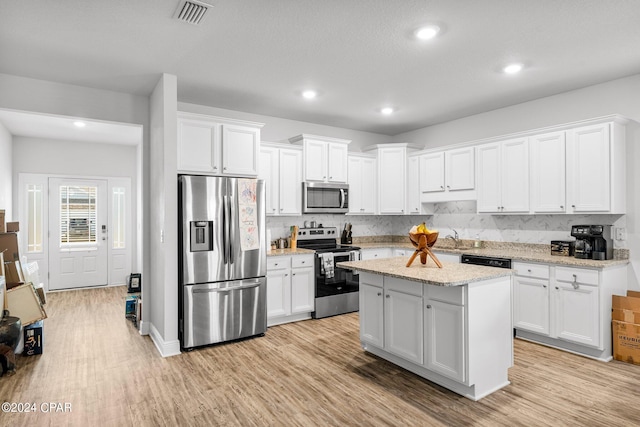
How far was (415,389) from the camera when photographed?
286 centimetres

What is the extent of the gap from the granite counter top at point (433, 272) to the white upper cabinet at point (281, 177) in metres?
1.82

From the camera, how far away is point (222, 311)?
3.93m

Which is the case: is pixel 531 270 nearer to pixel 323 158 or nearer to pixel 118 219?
pixel 323 158

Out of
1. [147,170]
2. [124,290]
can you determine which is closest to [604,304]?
[147,170]

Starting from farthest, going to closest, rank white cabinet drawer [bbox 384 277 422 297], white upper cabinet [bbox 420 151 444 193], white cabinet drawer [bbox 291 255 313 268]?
1. white upper cabinet [bbox 420 151 444 193]
2. white cabinet drawer [bbox 291 255 313 268]
3. white cabinet drawer [bbox 384 277 422 297]

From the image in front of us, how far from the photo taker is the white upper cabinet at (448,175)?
488 cm

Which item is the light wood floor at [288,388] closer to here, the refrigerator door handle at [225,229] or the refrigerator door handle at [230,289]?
the refrigerator door handle at [230,289]

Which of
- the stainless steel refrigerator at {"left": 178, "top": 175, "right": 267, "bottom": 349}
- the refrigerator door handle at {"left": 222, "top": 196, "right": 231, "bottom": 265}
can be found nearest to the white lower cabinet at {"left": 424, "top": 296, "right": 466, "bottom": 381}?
the stainless steel refrigerator at {"left": 178, "top": 175, "right": 267, "bottom": 349}

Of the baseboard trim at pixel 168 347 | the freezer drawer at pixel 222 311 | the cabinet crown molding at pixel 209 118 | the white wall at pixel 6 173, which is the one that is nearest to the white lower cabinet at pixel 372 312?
the freezer drawer at pixel 222 311

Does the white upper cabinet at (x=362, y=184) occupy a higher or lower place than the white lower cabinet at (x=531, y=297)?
higher

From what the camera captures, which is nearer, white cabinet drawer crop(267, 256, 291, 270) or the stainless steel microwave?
white cabinet drawer crop(267, 256, 291, 270)

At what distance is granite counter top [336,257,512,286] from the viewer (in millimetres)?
2582

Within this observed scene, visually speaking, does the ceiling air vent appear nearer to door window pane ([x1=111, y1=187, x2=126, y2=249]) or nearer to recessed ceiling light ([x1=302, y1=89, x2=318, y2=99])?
recessed ceiling light ([x1=302, y1=89, x2=318, y2=99])

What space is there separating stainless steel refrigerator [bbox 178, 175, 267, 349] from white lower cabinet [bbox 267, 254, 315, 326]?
0.31 meters
